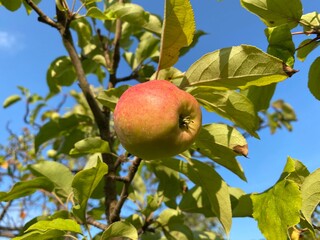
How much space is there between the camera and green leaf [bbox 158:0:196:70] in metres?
0.90

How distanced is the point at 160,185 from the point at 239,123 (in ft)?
2.45

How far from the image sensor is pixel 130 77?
1.99m

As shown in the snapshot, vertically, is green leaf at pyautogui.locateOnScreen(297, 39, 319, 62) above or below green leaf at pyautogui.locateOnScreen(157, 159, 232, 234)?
above

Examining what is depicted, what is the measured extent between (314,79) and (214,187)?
1.62ft

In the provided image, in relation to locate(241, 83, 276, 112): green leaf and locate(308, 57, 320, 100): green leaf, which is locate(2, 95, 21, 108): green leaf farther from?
locate(308, 57, 320, 100): green leaf

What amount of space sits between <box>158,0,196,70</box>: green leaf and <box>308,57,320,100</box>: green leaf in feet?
1.68

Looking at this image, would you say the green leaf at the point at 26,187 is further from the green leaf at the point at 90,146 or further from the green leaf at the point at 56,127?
the green leaf at the point at 56,127

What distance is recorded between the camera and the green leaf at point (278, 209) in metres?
0.84

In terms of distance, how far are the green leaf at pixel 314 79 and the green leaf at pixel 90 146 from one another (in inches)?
28.5

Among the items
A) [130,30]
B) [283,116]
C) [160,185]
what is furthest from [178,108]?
Result: [283,116]

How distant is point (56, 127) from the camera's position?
1956 millimetres

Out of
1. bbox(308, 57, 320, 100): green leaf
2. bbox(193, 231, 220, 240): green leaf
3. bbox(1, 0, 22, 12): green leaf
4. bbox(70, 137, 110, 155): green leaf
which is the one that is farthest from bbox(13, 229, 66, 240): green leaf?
bbox(1, 0, 22, 12): green leaf

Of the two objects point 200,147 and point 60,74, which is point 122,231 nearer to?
point 200,147

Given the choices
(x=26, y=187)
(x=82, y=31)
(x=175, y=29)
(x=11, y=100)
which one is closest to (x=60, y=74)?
(x=82, y=31)
